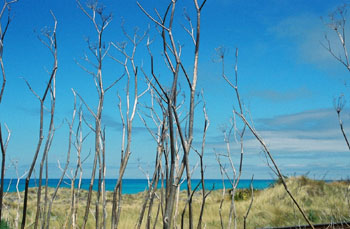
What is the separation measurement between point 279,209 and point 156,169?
6.07 meters

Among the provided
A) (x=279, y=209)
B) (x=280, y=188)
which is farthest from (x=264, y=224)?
(x=280, y=188)

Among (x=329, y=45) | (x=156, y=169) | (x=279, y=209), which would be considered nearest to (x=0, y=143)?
(x=156, y=169)

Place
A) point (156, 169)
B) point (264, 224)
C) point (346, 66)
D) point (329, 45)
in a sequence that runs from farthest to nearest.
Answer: point (264, 224) → point (329, 45) → point (346, 66) → point (156, 169)

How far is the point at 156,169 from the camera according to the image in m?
1.61

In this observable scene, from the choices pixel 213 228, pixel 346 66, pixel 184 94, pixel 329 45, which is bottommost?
pixel 213 228

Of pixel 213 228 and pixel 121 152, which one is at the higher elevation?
pixel 121 152

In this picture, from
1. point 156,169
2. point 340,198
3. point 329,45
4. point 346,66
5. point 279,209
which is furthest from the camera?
point 340,198

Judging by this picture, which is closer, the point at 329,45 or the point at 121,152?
the point at 121,152

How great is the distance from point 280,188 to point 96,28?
869cm

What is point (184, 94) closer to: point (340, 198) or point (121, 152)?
point (121, 152)

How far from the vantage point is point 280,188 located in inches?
381

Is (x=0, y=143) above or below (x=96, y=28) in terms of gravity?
below

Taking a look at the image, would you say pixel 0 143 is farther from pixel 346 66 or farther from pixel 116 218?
pixel 346 66

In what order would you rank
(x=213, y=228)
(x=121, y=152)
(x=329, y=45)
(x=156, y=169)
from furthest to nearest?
(x=213, y=228), (x=329, y=45), (x=156, y=169), (x=121, y=152)
